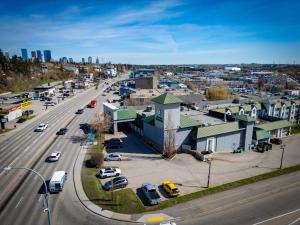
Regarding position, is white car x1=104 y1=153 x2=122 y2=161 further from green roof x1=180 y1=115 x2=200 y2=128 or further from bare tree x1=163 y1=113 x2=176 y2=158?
green roof x1=180 y1=115 x2=200 y2=128

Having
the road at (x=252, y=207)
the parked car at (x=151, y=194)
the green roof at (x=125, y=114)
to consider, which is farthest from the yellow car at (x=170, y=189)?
the green roof at (x=125, y=114)

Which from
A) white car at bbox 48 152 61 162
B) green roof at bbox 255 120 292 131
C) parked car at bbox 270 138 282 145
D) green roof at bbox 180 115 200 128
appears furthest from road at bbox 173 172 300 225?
white car at bbox 48 152 61 162

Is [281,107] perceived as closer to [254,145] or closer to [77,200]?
[254,145]

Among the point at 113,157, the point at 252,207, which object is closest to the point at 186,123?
the point at 113,157

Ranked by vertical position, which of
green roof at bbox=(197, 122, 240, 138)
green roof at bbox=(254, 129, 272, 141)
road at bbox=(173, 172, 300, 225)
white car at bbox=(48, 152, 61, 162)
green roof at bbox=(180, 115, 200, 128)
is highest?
green roof at bbox=(180, 115, 200, 128)

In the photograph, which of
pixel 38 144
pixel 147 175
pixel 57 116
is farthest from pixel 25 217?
pixel 57 116

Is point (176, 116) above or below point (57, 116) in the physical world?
above
